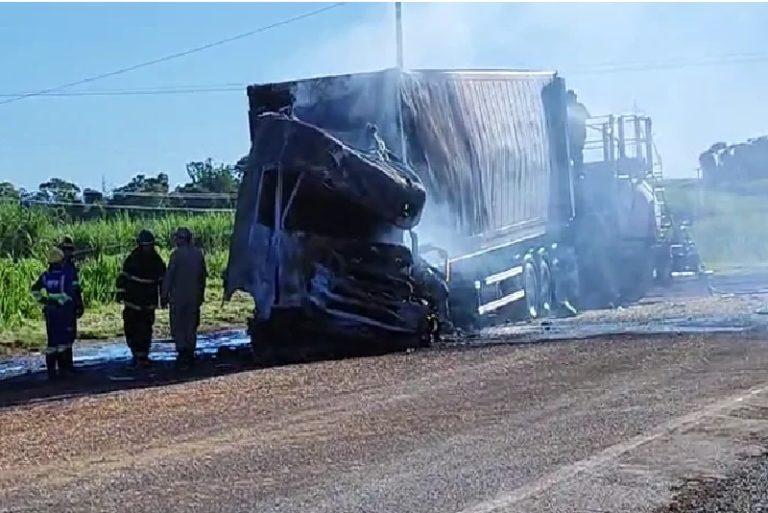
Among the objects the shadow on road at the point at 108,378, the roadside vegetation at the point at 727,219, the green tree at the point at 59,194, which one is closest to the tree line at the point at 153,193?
the green tree at the point at 59,194

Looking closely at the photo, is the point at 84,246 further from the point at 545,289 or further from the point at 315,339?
the point at 315,339

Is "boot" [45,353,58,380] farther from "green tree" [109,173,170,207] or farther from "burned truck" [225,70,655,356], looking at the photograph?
"green tree" [109,173,170,207]

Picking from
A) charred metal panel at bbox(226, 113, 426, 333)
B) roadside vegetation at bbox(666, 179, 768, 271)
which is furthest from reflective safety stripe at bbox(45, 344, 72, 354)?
roadside vegetation at bbox(666, 179, 768, 271)

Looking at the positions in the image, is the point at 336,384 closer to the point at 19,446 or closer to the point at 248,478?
the point at 19,446

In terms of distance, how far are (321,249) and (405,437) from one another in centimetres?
684

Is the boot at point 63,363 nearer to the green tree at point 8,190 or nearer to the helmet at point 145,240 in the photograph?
the helmet at point 145,240

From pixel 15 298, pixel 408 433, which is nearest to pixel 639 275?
pixel 15 298

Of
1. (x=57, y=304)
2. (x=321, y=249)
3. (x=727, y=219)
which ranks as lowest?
(x=727, y=219)

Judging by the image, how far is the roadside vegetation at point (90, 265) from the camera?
24.6 meters

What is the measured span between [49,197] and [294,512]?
51.4 metres

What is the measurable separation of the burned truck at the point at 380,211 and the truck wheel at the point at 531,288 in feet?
0.27

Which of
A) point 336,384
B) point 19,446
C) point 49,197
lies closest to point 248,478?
point 19,446

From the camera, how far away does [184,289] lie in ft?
55.6

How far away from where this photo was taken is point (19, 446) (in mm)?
10844
